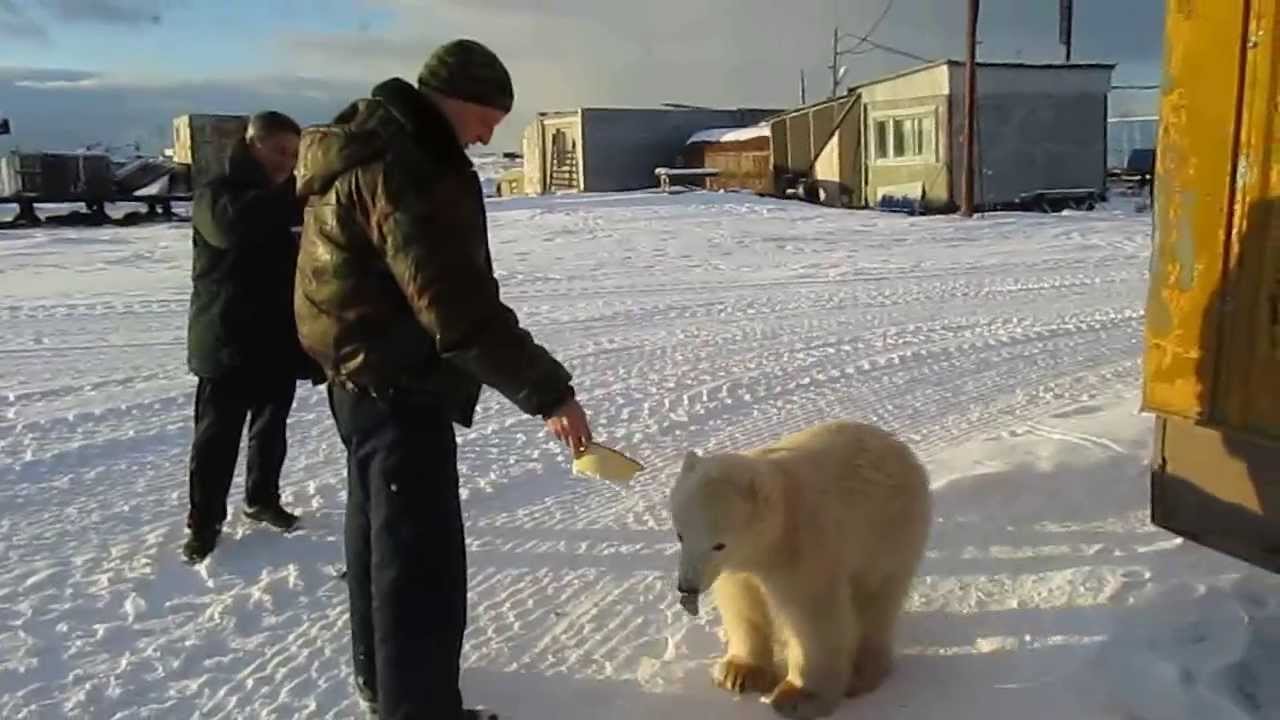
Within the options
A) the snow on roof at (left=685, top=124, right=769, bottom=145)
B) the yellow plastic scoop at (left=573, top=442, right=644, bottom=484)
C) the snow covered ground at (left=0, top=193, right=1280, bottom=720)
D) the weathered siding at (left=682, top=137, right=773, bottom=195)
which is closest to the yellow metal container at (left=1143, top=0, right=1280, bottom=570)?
the snow covered ground at (left=0, top=193, right=1280, bottom=720)

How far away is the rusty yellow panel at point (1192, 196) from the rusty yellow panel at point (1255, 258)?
35 mm

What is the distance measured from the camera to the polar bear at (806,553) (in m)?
3.12

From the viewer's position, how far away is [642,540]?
16.2ft

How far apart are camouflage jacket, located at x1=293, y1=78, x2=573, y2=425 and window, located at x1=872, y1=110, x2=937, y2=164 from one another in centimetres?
2471

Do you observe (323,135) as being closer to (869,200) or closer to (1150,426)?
(1150,426)

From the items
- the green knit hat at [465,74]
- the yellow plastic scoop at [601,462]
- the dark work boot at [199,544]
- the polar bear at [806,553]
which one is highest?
the green knit hat at [465,74]

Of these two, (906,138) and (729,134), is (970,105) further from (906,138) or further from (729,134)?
(729,134)

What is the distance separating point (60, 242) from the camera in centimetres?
1786

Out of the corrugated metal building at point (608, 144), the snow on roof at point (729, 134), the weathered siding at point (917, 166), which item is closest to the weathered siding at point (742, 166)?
the snow on roof at point (729, 134)

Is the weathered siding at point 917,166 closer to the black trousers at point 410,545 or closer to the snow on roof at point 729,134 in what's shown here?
the snow on roof at point 729,134

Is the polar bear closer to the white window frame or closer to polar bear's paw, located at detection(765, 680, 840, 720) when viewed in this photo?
polar bear's paw, located at detection(765, 680, 840, 720)

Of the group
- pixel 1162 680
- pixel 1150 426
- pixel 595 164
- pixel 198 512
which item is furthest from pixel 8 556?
pixel 595 164

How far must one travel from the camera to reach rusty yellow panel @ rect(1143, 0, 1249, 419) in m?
3.12

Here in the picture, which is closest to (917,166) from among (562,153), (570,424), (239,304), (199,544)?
(562,153)
